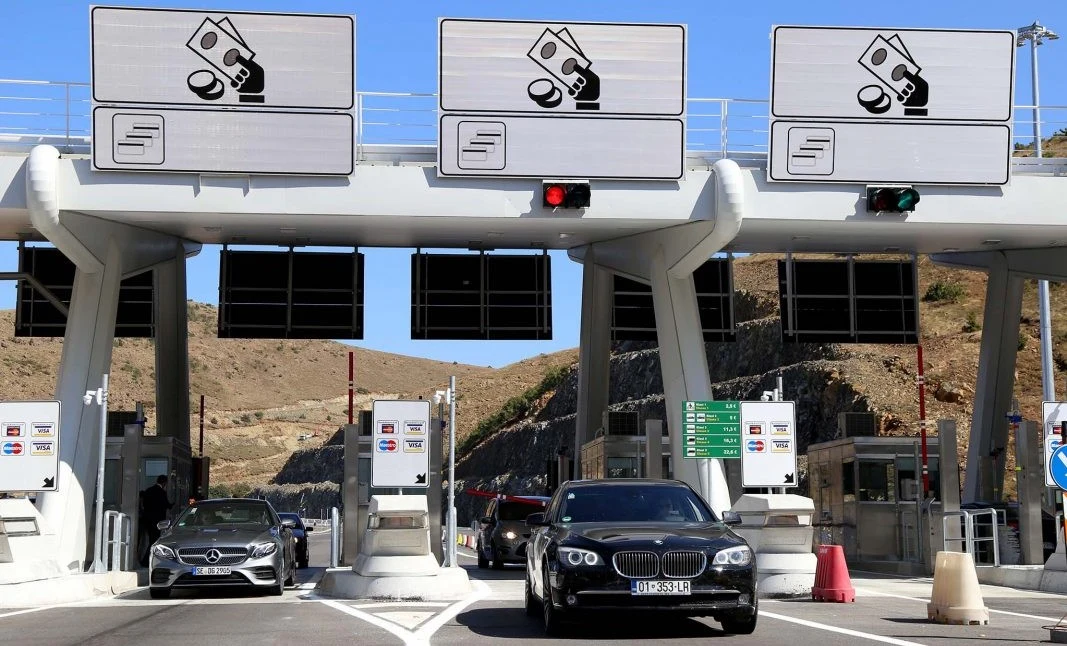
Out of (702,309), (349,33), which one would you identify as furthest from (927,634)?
(702,309)

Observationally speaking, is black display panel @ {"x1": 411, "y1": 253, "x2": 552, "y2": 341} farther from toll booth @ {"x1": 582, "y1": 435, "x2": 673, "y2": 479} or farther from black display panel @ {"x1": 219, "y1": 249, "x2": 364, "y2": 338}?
toll booth @ {"x1": 582, "y1": 435, "x2": 673, "y2": 479}

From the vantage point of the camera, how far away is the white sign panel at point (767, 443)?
25.4 metres

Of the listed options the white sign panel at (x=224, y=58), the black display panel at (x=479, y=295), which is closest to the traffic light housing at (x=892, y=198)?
the black display panel at (x=479, y=295)

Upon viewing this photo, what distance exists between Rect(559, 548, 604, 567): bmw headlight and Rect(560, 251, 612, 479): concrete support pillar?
23.1 metres

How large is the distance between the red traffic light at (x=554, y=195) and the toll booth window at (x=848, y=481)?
31.3ft

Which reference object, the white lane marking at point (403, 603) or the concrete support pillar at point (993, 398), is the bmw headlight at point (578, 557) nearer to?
the white lane marking at point (403, 603)

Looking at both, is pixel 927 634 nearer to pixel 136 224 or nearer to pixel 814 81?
pixel 814 81

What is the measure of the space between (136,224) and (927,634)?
18096 mm

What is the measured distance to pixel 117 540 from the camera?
908 inches

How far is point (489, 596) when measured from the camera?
63.6 feet

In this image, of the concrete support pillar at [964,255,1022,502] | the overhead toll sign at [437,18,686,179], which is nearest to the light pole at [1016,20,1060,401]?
the concrete support pillar at [964,255,1022,502]

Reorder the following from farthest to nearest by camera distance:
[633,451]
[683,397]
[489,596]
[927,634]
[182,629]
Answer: [633,451] < [683,397] < [489,596] < [182,629] < [927,634]

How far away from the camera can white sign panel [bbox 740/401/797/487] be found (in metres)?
25.4

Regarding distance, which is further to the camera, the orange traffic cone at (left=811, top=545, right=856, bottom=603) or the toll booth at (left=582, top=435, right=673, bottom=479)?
the toll booth at (left=582, top=435, right=673, bottom=479)
